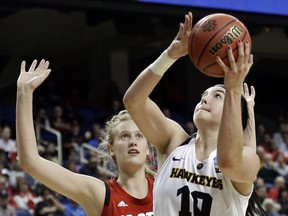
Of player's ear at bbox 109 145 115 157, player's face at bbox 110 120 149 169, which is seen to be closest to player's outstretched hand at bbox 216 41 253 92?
player's face at bbox 110 120 149 169

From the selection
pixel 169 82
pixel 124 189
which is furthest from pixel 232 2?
pixel 124 189

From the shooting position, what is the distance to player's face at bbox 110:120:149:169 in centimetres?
398

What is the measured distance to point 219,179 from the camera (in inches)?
127

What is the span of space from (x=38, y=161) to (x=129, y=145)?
0.66 meters

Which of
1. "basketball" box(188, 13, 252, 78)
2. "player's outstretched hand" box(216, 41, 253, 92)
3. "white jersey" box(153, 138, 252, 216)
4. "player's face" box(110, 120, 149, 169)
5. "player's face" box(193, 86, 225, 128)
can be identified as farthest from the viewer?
"player's face" box(110, 120, 149, 169)

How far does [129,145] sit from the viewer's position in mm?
4000

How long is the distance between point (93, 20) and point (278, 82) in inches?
296

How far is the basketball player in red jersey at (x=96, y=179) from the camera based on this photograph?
336 centimetres

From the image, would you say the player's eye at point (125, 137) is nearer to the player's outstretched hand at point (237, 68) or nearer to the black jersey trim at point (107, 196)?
the black jersey trim at point (107, 196)

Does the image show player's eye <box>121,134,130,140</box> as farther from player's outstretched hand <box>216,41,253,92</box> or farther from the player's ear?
player's outstretched hand <box>216,41,253,92</box>

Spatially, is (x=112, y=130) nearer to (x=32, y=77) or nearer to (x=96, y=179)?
(x=96, y=179)

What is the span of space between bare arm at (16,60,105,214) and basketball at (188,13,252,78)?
2.31 ft

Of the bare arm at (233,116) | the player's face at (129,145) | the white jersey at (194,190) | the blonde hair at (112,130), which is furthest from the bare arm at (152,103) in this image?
the blonde hair at (112,130)

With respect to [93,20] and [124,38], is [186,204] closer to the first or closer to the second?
[93,20]
